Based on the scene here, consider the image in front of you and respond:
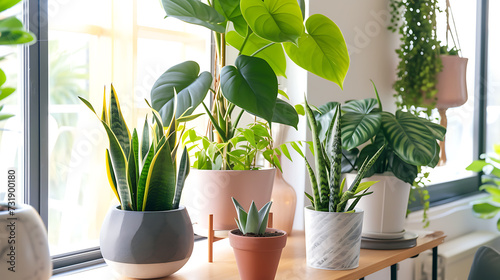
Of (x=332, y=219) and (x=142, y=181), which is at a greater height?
(x=142, y=181)

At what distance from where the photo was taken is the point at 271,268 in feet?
3.45

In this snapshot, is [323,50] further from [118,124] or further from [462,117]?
[462,117]

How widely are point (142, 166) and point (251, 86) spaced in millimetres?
295

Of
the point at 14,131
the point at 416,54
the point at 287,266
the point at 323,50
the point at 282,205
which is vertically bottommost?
the point at 287,266

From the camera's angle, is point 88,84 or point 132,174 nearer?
point 132,174

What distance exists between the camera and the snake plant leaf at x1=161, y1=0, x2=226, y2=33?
1064mm

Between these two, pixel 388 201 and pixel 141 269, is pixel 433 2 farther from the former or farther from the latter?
pixel 141 269

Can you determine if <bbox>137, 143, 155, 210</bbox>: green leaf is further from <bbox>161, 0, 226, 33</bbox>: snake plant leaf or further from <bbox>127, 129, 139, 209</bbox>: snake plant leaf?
<bbox>161, 0, 226, 33</bbox>: snake plant leaf

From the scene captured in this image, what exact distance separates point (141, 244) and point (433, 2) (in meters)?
1.71

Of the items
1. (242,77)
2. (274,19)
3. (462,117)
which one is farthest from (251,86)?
(462,117)

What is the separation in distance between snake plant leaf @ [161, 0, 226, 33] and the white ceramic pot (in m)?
0.61

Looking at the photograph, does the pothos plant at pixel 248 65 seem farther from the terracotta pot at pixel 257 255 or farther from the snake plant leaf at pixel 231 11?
the terracotta pot at pixel 257 255

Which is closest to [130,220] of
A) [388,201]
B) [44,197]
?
[44,197]

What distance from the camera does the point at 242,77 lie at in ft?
3.57
